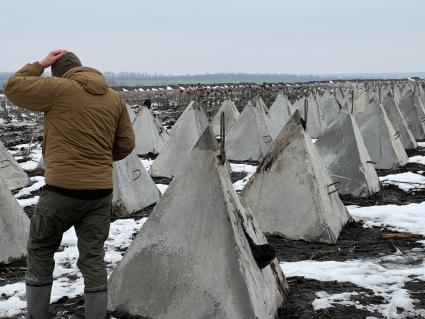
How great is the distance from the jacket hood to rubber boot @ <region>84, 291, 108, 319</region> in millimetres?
1344

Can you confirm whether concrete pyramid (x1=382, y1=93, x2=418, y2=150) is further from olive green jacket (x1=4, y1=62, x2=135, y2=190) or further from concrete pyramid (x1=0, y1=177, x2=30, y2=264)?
olive green jacket (x1=4, y1=62, x2=135, y2=190)

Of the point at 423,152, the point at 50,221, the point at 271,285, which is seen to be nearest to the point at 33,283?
the point at 50,221

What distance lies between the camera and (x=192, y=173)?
13.5 ft

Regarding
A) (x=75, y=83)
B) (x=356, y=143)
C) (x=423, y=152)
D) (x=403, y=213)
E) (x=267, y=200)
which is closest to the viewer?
(x=75, y=83)

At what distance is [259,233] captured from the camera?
445 cm

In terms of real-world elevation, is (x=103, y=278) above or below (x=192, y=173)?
below

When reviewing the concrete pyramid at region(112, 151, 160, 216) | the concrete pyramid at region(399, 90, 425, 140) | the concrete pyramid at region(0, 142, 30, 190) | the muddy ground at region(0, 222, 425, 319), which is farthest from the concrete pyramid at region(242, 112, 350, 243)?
the concrete pyramid at region(399, 90, 425, 140)

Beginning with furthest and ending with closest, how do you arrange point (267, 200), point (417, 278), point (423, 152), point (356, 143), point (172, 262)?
point (423, 152), point (356, 143), point (267, 200), point (417, 278), point (172, 262)

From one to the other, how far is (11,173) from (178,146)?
132 inches

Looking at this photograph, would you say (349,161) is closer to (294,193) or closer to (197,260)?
(294,193)

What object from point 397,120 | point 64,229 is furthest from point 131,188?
point 397,120

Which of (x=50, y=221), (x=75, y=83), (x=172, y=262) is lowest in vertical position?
(x=172, y=262)

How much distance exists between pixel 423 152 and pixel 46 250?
39.7 ft

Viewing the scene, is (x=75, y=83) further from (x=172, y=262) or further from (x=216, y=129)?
(x=216, y=129)
